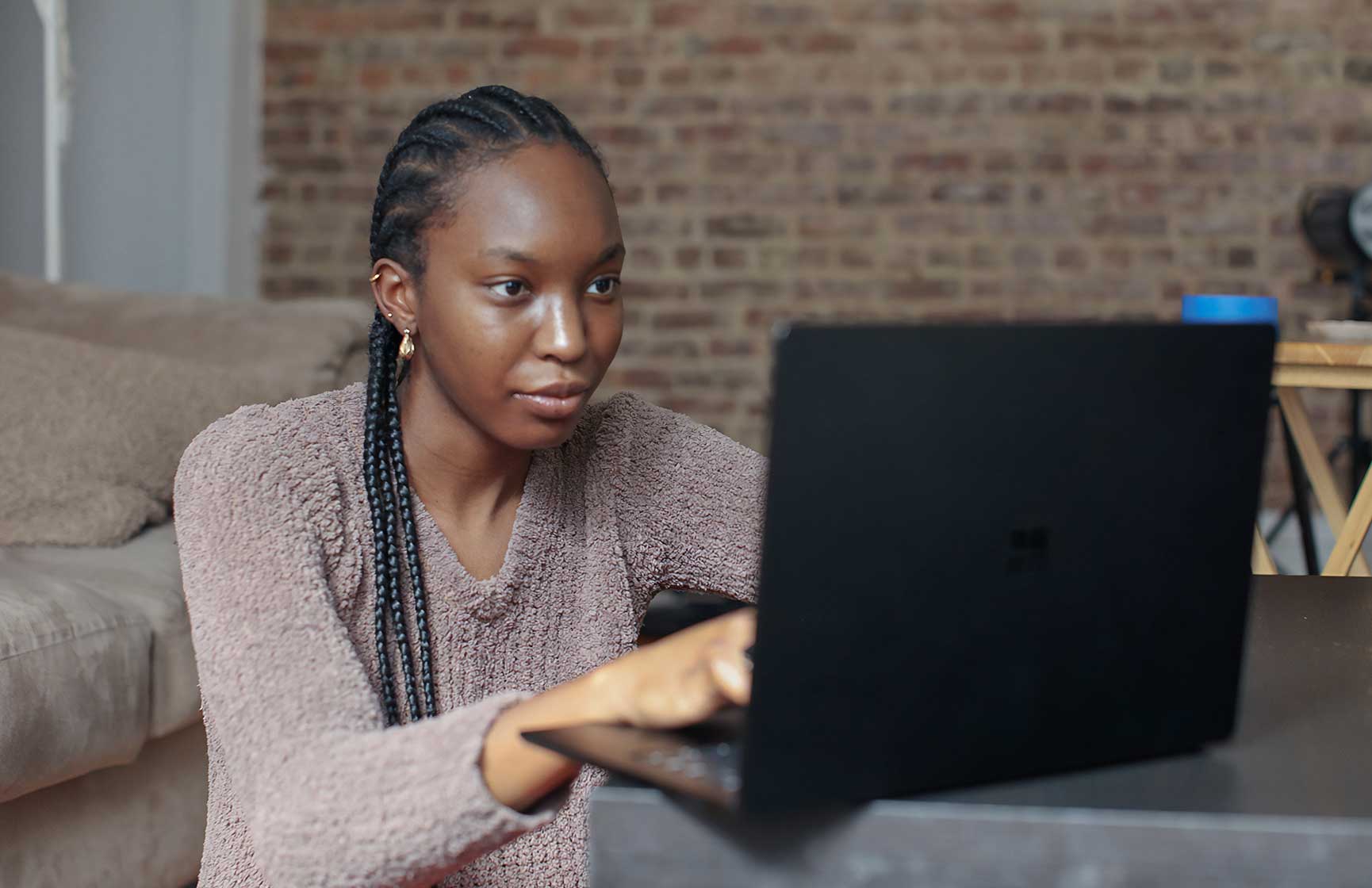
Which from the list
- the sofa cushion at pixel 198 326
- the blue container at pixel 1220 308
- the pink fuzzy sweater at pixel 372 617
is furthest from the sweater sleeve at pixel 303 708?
the sofa cushion at pixel 198 326

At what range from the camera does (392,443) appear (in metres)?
1.19

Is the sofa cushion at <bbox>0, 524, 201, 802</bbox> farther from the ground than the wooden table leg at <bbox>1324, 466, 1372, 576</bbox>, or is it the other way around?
the wooden table leg at <bbox>1324, 466, 1372, 576</bbox>

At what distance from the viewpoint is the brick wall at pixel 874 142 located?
13.2ft

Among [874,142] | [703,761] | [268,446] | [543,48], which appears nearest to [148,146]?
[543,48]

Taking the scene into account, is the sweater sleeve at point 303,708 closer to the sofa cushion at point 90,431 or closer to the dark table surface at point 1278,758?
the dark table surface at point 1278,758

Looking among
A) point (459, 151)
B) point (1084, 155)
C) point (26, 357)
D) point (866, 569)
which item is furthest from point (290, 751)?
point (1084, 155)

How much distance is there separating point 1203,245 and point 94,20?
2.94m

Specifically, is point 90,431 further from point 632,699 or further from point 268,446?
point 632,699

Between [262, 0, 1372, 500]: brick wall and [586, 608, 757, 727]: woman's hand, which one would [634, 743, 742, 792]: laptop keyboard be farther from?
[262, 0, 1372, 500]: brick wall

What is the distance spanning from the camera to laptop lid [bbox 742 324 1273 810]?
1.81 ft

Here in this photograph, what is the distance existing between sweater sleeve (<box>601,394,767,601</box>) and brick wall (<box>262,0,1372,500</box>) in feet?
9.39

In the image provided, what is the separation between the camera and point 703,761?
0.62 meters

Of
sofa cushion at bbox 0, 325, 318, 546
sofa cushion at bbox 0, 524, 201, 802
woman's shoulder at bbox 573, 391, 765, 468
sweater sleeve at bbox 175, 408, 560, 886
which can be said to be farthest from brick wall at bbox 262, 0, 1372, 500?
sweater sleeve at bbox 175, 408, 560, 886

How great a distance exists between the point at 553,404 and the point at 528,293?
8cm
